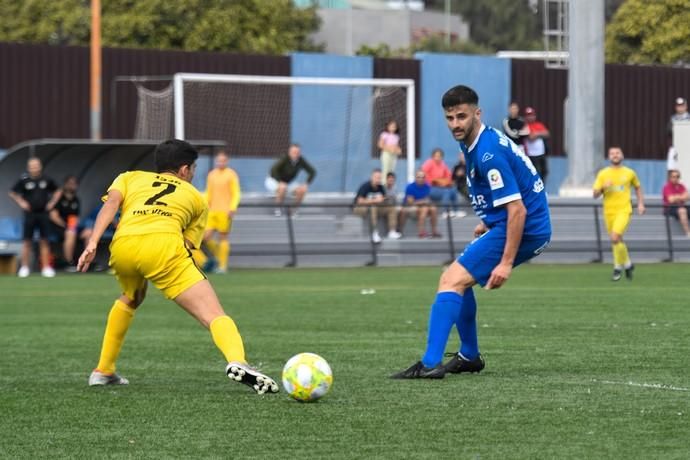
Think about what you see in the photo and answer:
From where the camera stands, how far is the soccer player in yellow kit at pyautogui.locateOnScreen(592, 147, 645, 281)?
22781 mm

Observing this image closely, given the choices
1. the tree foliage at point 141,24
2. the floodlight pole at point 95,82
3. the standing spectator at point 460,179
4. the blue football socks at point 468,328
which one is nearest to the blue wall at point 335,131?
the floodlight pole at point 95,82

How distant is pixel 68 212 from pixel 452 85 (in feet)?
53.1

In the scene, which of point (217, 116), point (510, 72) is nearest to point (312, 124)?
point (217, 116)

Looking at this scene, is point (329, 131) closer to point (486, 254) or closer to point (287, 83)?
point (287, 83)

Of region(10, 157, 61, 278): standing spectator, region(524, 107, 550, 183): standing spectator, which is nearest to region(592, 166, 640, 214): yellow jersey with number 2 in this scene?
region(524, 107, 550, 183): standing spectator

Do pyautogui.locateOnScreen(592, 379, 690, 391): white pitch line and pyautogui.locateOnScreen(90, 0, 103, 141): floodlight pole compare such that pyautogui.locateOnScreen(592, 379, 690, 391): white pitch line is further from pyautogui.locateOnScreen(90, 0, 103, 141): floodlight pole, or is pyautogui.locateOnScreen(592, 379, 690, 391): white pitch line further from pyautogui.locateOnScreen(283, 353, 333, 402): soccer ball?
pyautogui.locateOnScreen(90, 0, 103, 141): floodlight pole

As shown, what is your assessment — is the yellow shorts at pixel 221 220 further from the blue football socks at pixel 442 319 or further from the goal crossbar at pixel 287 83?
the blue football socks at pixel 442 319

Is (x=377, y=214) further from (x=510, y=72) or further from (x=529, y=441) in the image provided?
(x=529, y=441)

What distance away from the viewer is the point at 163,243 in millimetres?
9336

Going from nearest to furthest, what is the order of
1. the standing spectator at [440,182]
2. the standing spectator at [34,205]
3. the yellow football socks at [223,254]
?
the standing spectator at [34,205]
the yellow football socks at [223,254]
the standing spectator at [440,182]

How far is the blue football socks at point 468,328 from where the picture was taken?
10.2 m

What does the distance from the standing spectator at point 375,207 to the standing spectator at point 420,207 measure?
223 millimetres

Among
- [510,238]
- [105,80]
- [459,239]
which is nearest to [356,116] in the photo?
[105,80]

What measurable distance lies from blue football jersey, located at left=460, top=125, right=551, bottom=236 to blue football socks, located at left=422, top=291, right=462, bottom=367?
1.85 ft
